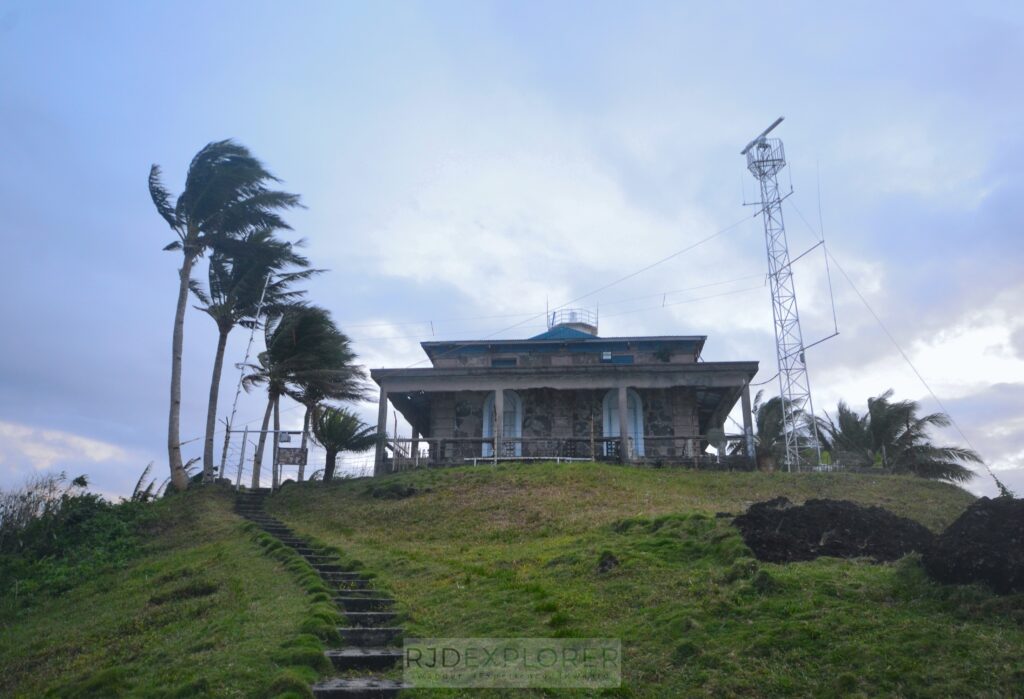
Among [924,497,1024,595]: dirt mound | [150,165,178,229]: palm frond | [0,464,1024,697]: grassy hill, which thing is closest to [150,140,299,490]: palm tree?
[150,165,178,229]: palm frond

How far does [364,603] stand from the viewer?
9.55 m

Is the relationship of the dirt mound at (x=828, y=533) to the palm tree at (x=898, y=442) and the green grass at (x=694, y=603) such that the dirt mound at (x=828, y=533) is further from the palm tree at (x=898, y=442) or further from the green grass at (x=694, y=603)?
the palm tree at (x=898, y=442)

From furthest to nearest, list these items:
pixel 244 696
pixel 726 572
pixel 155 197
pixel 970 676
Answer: pixel 155 197 < pixel 726 572 < pixel 244 696 < pixel 970 676

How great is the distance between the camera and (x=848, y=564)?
8602 millimetres

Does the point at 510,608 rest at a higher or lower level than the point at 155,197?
lower

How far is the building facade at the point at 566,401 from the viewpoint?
24109mm

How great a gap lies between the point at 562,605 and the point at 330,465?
17287 millimetres

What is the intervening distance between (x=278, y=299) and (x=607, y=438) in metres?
13.1

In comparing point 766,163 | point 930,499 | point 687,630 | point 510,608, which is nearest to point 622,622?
point 687,630

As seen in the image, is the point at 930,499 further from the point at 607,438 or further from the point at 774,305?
the point at 774,305

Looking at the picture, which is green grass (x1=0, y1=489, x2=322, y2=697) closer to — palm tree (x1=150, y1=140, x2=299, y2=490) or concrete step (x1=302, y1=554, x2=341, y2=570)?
concrete step (x1=302, y1=554, x2=341, y2=570)

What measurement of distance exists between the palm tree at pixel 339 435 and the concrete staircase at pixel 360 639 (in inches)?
426

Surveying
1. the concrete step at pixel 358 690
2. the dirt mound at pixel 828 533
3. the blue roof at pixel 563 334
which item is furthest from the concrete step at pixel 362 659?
the blue roof at pixel 563 334

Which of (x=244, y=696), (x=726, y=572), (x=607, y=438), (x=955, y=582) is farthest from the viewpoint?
(x=607, y=438)
